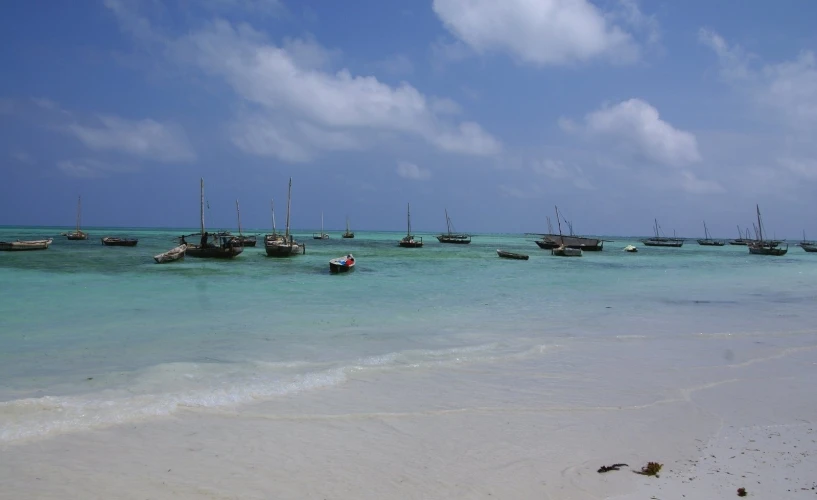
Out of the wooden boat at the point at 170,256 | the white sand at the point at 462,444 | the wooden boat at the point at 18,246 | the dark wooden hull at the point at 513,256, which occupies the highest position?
the wooden boat at the point at 18,246

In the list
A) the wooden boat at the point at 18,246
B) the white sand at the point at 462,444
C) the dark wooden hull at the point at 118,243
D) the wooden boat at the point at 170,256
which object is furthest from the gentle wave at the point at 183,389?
the dark wooden hull at the point at 118,243

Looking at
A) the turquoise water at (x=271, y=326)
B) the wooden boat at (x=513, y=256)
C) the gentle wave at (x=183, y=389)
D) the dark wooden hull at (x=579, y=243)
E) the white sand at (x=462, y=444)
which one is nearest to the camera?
the white sand at (x=462, y=444)

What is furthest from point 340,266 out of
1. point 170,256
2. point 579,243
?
point 579,243

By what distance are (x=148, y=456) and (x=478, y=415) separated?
3254mm

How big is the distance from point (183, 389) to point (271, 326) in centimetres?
460

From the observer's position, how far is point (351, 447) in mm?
4852

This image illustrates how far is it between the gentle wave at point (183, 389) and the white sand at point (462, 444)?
303mm

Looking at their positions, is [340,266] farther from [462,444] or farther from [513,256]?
[462,444]

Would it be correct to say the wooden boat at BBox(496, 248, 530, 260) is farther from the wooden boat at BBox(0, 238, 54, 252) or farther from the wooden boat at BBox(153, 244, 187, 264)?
the wooden boat at BBox(0, 238, 54, 252)

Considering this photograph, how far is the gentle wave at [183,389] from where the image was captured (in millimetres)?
5398

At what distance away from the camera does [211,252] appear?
32.2m

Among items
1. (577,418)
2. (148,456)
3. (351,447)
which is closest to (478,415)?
(577,418)

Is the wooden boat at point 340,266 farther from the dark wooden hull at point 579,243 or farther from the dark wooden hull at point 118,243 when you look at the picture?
the dark wooden hull at point 579,243

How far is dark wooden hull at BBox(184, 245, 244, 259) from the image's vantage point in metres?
31.9
